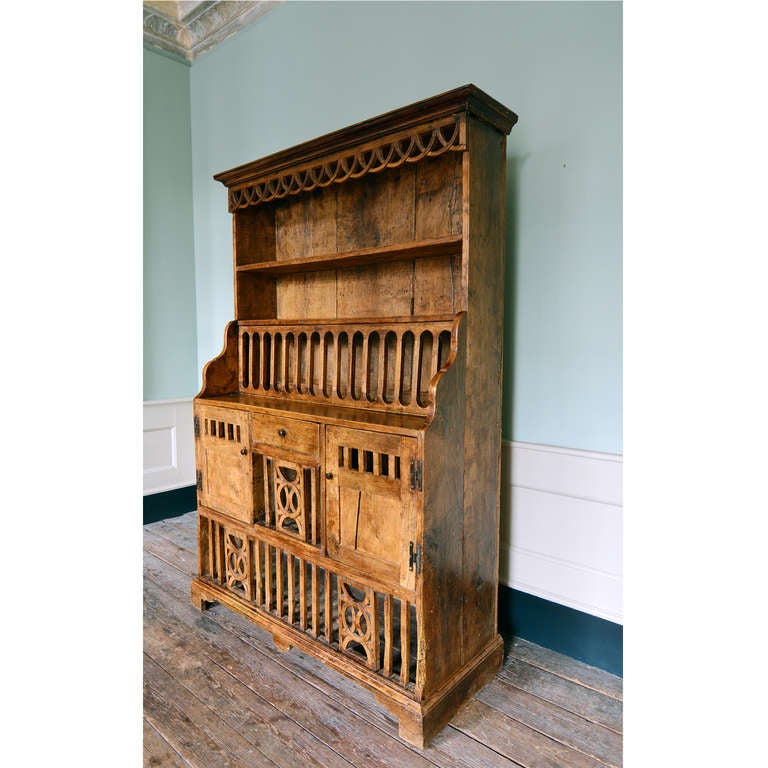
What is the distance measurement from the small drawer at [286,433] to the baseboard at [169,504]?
5.23 ft

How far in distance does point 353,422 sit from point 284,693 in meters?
0.90

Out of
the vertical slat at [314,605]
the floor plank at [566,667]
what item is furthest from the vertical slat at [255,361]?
the floor plank at [566,667]

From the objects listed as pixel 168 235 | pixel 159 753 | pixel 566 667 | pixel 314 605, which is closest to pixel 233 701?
pixel 159 753

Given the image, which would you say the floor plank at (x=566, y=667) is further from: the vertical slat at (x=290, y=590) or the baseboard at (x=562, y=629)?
the vertical slat at (x=290, y=590)

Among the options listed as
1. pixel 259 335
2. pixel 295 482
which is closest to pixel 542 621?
pixel 295 482

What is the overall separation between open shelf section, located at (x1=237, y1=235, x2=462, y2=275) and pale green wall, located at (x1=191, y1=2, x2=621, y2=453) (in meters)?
0.36

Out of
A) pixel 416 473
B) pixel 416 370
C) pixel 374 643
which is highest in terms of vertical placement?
pixel 416 370

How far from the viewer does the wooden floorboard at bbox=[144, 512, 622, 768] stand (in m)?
1.43

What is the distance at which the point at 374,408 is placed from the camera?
6.16 feet

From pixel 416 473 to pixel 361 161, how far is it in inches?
41.5

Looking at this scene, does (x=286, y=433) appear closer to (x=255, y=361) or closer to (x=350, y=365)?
(x=350, y=365)

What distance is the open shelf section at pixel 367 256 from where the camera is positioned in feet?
5.57
